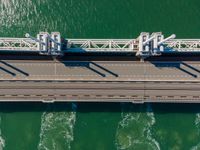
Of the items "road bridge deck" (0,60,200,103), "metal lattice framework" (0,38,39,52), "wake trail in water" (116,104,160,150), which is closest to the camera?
"metal lattice framework" (0,38,39,52)

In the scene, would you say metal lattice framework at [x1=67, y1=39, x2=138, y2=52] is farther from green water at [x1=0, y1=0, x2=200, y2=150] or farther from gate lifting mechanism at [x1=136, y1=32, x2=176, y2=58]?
gate lifting mechanism at [x1=136, y1=32, x2=176, y2=58]

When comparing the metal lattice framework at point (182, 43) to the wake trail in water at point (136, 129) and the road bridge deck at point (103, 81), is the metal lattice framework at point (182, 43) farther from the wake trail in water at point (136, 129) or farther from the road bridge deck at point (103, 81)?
the wake trail in water at point (136, 129)

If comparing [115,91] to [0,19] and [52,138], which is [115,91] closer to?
[52,138]

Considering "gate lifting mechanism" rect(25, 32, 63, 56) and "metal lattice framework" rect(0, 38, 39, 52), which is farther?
"metal lattice framework" rect(0, 38, 39, 52)

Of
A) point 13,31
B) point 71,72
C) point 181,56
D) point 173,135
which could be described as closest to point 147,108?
point 173,135

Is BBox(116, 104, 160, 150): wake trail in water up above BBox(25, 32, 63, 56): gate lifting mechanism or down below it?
below

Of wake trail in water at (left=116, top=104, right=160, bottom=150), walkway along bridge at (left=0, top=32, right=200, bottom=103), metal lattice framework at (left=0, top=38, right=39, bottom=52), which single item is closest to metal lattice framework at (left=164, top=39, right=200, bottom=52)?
walkway along bridge at (left=0, top=32, right=200, bottom=103)

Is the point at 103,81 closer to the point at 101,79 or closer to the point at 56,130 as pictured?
the point at 101,79

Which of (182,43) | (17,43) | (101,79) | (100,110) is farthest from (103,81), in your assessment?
(17,43)

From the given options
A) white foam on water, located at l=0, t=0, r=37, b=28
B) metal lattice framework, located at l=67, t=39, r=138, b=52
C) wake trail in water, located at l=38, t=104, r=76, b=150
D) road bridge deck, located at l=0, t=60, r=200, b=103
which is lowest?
wake trail in water, located at l=38, t=104, r=76, b=150
